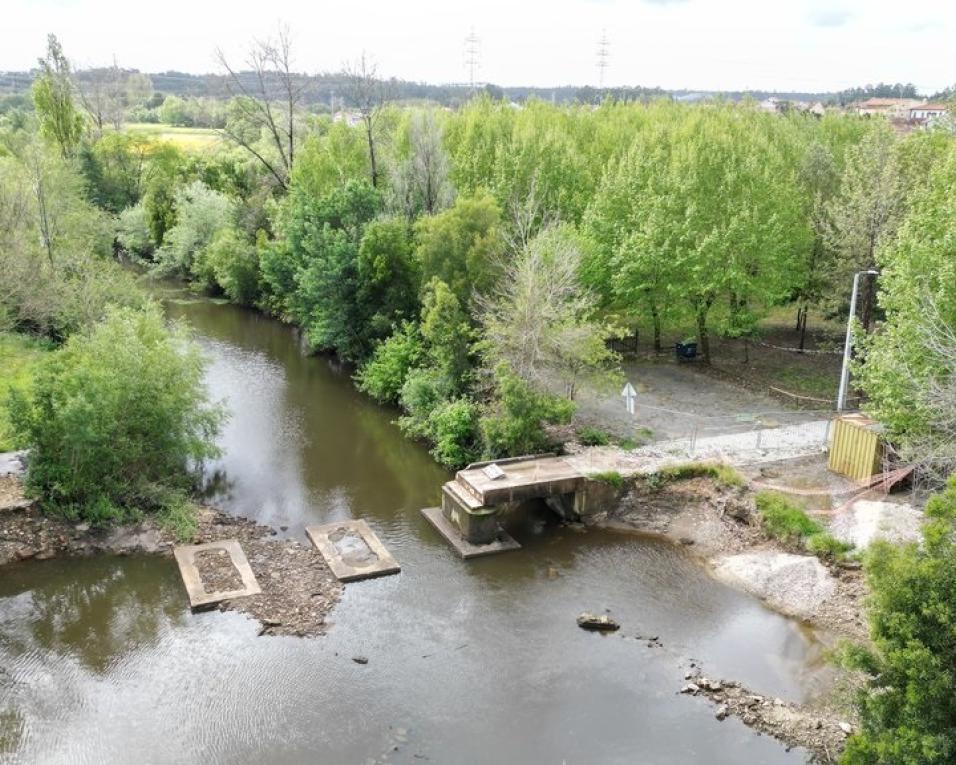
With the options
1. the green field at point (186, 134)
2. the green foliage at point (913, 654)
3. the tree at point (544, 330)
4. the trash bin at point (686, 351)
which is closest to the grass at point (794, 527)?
the tree at point (544, 330)

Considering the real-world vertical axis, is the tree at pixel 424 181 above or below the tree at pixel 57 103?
below

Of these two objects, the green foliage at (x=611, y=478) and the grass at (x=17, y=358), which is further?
the grass at (x=17, y=358)

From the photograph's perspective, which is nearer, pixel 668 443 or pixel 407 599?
pixel 407 599

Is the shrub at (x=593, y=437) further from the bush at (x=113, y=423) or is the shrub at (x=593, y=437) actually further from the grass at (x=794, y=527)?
the bush at (x=113, y=423)

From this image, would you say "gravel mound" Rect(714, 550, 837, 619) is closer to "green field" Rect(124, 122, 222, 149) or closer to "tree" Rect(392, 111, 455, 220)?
"tree" Rect(392, 111, 455, 220)

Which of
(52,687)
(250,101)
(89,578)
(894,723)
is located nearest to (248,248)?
(250,101)

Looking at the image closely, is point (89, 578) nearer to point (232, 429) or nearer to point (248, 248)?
point (232, 429)
